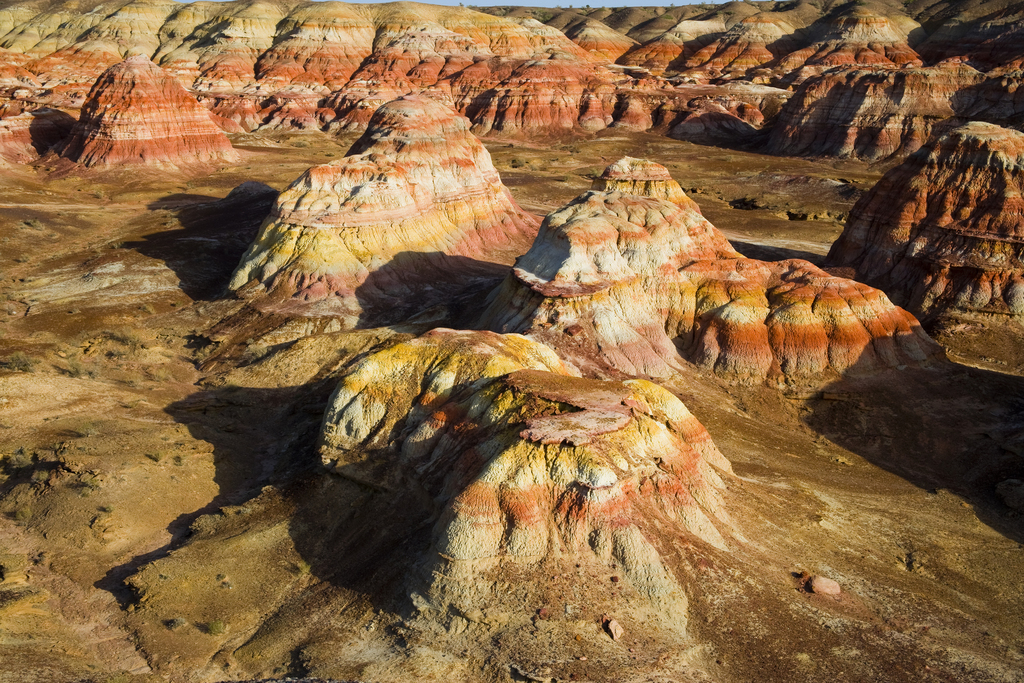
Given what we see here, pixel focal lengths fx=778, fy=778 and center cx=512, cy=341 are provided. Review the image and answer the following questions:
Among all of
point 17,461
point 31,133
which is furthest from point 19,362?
point 31,133

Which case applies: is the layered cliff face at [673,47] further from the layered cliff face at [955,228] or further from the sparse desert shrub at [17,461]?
the sparse desert shrub at [17,461]

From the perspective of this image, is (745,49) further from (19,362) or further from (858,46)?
(19,362)

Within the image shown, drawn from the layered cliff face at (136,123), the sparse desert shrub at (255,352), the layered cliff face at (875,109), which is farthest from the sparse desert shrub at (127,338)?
the layered cliff face at (875,109)

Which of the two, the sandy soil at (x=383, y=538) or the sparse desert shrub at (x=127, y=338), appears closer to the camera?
the sandy soil at (x=383, y=538)

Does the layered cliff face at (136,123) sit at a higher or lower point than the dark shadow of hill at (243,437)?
higher

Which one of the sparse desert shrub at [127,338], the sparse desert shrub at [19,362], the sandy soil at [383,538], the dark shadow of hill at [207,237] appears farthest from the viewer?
the dark shadow of hill at [207,237]

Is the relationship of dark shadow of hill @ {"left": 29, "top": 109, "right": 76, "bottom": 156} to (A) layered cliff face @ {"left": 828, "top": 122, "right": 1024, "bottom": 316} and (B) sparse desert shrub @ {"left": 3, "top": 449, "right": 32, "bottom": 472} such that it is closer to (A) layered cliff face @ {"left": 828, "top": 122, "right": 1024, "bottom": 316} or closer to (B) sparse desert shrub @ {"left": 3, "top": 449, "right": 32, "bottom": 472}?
(B) sparse desert shrub @ {"left": 3, "top": 449, "right": 32, "bottom": 472}
